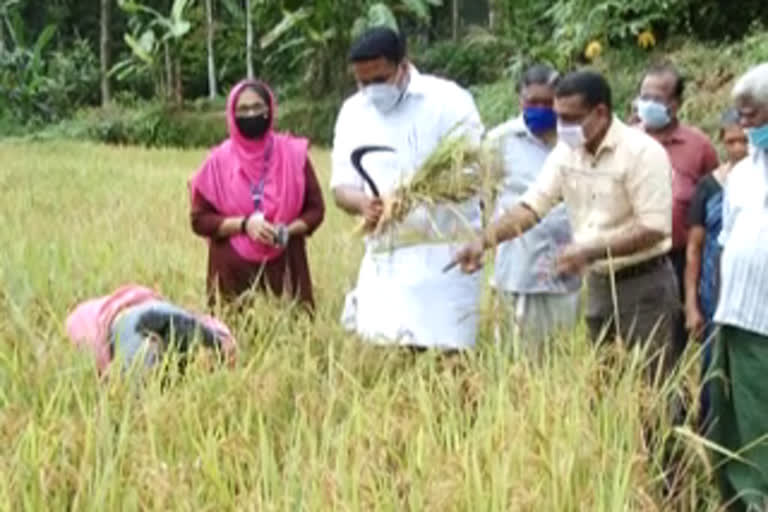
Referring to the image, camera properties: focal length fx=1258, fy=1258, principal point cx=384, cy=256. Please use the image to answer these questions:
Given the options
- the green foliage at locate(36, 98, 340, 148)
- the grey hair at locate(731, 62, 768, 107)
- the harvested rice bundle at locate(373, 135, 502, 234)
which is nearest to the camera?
the grey hair at locate(731, 62, 768, 107)

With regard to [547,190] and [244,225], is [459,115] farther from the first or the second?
[244,225]

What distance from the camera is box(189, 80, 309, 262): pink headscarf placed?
4.02 m

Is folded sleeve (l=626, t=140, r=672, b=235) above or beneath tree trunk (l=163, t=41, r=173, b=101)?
above

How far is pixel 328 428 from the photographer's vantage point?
2.65 meters

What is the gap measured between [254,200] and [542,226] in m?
0.92

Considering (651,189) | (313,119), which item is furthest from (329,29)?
(651,189)

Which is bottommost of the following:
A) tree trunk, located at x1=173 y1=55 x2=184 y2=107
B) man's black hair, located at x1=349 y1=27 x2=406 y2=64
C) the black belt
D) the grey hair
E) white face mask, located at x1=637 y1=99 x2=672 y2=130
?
tree trunk, located at x1=173 y1=55 x2=184 y2=107

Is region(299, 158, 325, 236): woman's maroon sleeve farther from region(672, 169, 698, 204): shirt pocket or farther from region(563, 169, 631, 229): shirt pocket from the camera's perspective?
region(672, 169, 698, 204): shirt pocket

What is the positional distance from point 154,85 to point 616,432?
1925 cm

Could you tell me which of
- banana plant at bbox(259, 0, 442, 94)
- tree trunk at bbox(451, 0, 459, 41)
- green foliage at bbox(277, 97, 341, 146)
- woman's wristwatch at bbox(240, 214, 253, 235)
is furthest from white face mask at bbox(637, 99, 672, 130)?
tree trunk at bbox(451, 0, 459, 41)

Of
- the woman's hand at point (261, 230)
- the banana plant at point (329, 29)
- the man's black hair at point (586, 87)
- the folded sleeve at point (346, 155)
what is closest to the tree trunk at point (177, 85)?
the banana plant at point (329, 29)

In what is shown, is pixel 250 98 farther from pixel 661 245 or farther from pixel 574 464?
pixel 574 464

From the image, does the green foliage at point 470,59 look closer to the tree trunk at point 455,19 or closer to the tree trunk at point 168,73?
the tree trunk at point 455,19

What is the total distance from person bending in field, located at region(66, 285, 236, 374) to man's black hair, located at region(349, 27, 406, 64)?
0.84 meters
